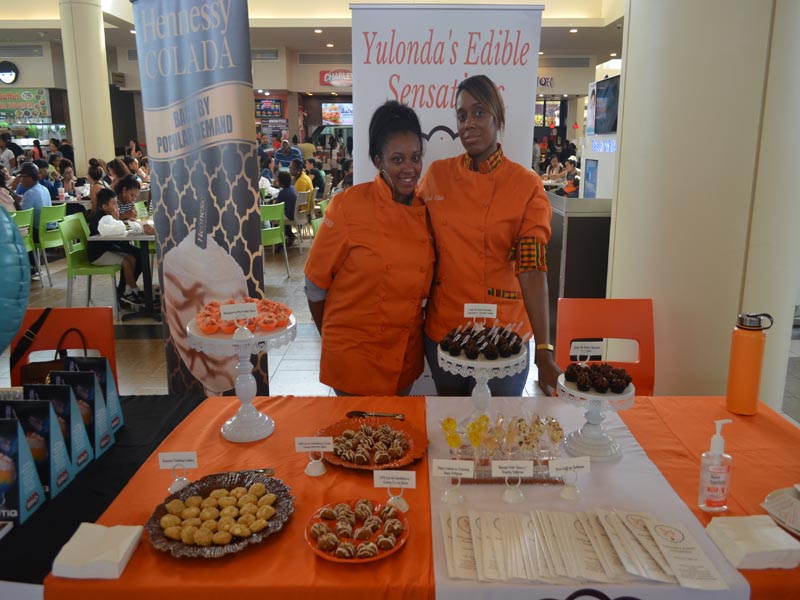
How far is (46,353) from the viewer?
118 inches

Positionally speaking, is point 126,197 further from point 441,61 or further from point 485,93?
point 485,93

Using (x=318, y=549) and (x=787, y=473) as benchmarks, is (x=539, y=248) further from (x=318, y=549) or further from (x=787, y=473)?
(x=318, y=549)

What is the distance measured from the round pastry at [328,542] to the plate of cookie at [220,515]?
4.0 inches

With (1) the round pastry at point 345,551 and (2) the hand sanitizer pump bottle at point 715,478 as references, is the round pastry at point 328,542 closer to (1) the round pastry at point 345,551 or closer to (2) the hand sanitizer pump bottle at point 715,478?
(1) the round pastry at point 345,551

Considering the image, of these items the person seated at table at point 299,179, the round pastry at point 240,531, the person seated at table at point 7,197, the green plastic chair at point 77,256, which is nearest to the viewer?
the round pastry at point 240,531

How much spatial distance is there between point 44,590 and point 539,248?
5.44 ft

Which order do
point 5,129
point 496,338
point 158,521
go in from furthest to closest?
point 5,129 → point 496,338 → point 158,521

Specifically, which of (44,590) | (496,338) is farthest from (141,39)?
(44,590)

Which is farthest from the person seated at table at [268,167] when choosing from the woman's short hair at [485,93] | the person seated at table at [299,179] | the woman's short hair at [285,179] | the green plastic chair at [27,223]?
the woman's short hair at [485,93]

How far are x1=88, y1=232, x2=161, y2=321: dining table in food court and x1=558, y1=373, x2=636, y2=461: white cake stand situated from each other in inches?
164

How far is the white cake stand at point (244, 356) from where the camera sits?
167 centimetres

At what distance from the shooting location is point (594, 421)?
1601mm

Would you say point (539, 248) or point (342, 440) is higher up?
point (539, 248)

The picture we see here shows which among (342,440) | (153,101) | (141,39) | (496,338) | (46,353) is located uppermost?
(141,39)
